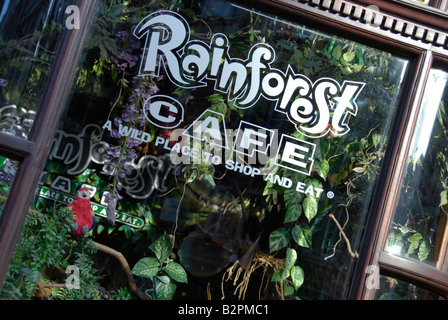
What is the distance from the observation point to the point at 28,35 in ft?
7.23

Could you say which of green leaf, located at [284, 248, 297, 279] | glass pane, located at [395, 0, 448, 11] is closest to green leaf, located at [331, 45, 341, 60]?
glass pane, located at [395, 0, 448, 11]

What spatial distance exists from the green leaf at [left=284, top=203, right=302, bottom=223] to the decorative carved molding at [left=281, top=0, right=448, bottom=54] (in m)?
0.87

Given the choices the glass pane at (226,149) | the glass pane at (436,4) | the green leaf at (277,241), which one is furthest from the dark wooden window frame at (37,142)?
the glass pane at (436,4)

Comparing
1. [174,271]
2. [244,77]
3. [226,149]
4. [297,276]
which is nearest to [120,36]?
[244,77]

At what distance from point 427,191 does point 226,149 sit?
94 cm

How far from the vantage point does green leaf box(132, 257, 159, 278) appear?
2.32 m

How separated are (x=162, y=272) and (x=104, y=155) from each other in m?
0.60

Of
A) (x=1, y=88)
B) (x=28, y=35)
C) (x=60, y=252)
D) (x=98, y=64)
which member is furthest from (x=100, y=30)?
(x=60, y=252)

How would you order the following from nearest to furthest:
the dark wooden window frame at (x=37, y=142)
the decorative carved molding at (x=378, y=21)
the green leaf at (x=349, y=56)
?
the dark wooden window frame at (x=37, y=142) < the decorative carved molding at (x=378, y=21) < the green leaf at (x=349, y=56)

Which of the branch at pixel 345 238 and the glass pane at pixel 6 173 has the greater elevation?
the branch at pixel 345 238

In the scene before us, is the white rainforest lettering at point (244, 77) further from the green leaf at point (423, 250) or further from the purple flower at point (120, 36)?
the green leaf at point (423, 250)

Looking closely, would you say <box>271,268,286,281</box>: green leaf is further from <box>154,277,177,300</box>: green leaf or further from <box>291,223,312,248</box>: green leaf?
<box>154,277,177,300</box>: green leaf

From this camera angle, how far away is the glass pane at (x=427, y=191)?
7.57 ft

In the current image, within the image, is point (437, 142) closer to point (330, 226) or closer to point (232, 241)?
point (330, 226)
